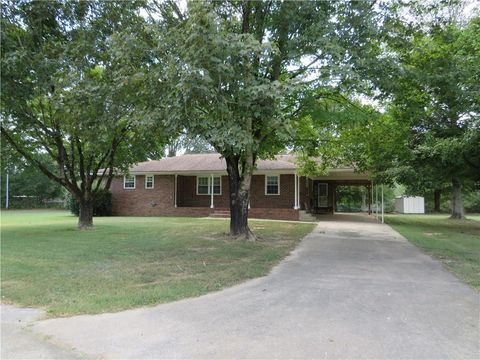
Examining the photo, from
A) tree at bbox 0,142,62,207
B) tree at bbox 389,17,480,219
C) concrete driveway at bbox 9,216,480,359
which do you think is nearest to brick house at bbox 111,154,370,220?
tree at bbox 389,17,480,219

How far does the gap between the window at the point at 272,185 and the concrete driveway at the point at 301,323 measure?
16737 mm

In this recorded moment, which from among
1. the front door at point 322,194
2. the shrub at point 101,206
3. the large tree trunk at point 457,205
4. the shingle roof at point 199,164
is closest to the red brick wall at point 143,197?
the shrub at point 101,206

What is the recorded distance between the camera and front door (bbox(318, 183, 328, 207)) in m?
31.2

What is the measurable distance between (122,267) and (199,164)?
60.4 feet

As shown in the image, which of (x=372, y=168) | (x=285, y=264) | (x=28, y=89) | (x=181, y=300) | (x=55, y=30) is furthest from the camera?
(x=372, y=168)

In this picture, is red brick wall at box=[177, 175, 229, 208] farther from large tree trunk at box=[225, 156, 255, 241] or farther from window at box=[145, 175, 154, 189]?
large tree trunk at box=[225, 156, 255, 241]

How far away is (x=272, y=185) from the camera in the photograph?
24.3m

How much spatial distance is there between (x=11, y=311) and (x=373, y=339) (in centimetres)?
466

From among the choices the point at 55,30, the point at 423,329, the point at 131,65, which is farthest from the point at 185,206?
the point at 423,329

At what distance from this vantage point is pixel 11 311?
5438 millimetres

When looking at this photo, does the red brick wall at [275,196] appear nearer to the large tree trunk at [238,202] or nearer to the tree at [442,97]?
the tree at [442,97]

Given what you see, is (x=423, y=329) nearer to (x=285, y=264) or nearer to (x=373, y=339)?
(x=373, y=339)

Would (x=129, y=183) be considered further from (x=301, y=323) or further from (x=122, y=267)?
(x=301, y=323)

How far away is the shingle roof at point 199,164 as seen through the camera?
23688 mm
